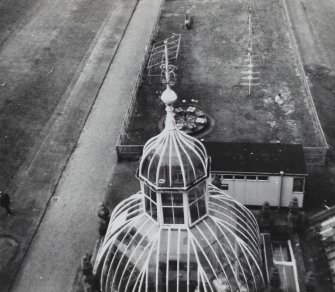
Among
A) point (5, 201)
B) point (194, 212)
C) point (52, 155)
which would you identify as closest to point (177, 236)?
point (194, 212)

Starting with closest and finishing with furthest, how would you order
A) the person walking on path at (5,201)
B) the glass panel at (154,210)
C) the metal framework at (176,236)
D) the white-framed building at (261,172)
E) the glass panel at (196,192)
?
1. the metal framework at (176,236)
2. the glass panel at (196,192)
3. the glass panel at (154,210)
4. the white-framed building at (261,172)
5. the person walking on path at (5,201)

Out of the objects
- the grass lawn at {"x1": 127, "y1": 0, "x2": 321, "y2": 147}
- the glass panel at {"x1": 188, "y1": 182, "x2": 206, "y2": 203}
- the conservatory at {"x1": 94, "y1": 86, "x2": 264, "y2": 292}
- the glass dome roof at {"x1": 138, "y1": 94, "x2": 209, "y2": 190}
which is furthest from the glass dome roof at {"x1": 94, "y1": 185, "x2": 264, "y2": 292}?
the grass lawn at {"x1": 127, "y1": 0, "x2": 321, "y2": 147}

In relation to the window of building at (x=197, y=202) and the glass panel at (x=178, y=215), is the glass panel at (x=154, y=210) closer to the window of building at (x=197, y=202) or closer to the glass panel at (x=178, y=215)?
the glass panel at (x=178, y=215)

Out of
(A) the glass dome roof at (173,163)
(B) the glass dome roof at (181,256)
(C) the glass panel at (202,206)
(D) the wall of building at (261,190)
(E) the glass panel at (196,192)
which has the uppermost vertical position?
(A) the glass dome roof at (173,163)

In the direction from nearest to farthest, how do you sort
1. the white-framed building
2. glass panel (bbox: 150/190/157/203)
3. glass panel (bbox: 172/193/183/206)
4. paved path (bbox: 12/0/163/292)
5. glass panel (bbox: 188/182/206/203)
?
1. glass panel (bbox: 172/193/183/206)
2. glass panel (bbox: 188/182/206/203)
3. glass panel (bbox: 150/190/157/203)
4. paved path (bbox: 12/0/163/292)
5. the white-framed building

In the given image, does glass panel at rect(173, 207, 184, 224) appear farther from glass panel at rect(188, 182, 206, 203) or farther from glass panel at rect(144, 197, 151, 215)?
glass panel at rect(144, 197, 151, 215)

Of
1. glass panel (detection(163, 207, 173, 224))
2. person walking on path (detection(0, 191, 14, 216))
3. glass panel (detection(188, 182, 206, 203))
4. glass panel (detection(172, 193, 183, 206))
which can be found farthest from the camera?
person walking on path (detection(0, 191, 14, 216))

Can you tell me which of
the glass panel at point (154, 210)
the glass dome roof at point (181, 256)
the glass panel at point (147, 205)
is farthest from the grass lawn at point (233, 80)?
the glass panel at point (154, 210)
